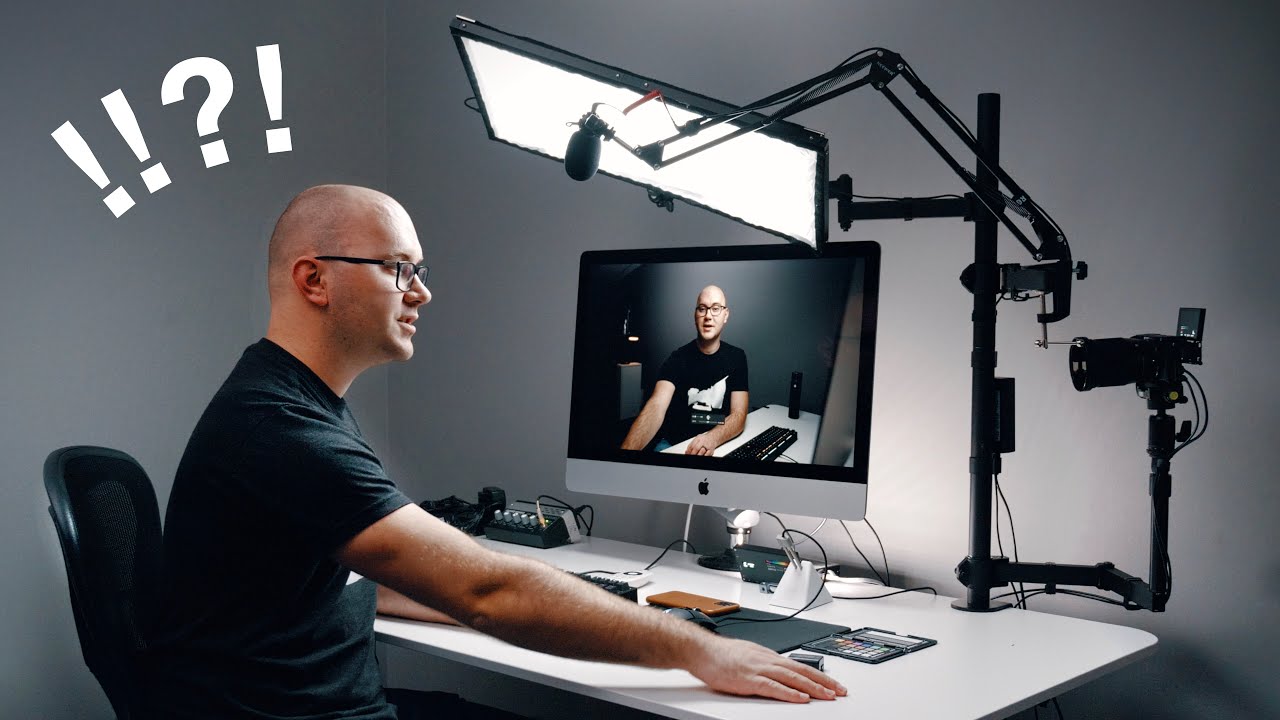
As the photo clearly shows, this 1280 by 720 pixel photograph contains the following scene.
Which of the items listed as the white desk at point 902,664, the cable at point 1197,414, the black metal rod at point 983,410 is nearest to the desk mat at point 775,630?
the white desk at point 902,664

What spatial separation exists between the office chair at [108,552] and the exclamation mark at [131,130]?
38.5 inches

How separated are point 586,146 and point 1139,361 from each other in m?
0.94

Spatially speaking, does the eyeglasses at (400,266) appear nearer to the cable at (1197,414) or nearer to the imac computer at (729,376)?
the imac computer at (729,376)

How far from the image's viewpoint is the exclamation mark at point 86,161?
7.90 feet

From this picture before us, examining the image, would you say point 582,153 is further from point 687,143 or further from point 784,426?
point 784,426

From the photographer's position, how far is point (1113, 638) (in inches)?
67.0

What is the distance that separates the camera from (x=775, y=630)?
1.68 metres

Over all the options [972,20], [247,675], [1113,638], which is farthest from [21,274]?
[1113,638]

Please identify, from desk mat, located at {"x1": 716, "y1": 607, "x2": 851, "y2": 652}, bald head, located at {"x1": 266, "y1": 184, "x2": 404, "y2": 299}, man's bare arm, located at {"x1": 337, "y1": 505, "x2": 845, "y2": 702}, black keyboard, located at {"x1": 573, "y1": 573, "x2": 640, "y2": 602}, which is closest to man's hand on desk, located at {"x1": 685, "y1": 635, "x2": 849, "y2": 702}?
man's bare arm, located at {"x1": 337, "y1": 505, "x2": 845, "y2": 702}

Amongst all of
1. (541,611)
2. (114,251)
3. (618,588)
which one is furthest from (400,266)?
(114,251)

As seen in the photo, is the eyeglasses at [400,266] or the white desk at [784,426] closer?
the eyeglasses at [400,266]

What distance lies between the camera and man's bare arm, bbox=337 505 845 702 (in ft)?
4.30

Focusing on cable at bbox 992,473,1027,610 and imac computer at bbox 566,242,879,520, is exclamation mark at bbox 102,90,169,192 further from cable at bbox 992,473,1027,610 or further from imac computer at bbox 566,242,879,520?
cable at bbox 992,473,1027,610

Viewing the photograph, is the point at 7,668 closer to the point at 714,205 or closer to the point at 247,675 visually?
the point at 247,675
